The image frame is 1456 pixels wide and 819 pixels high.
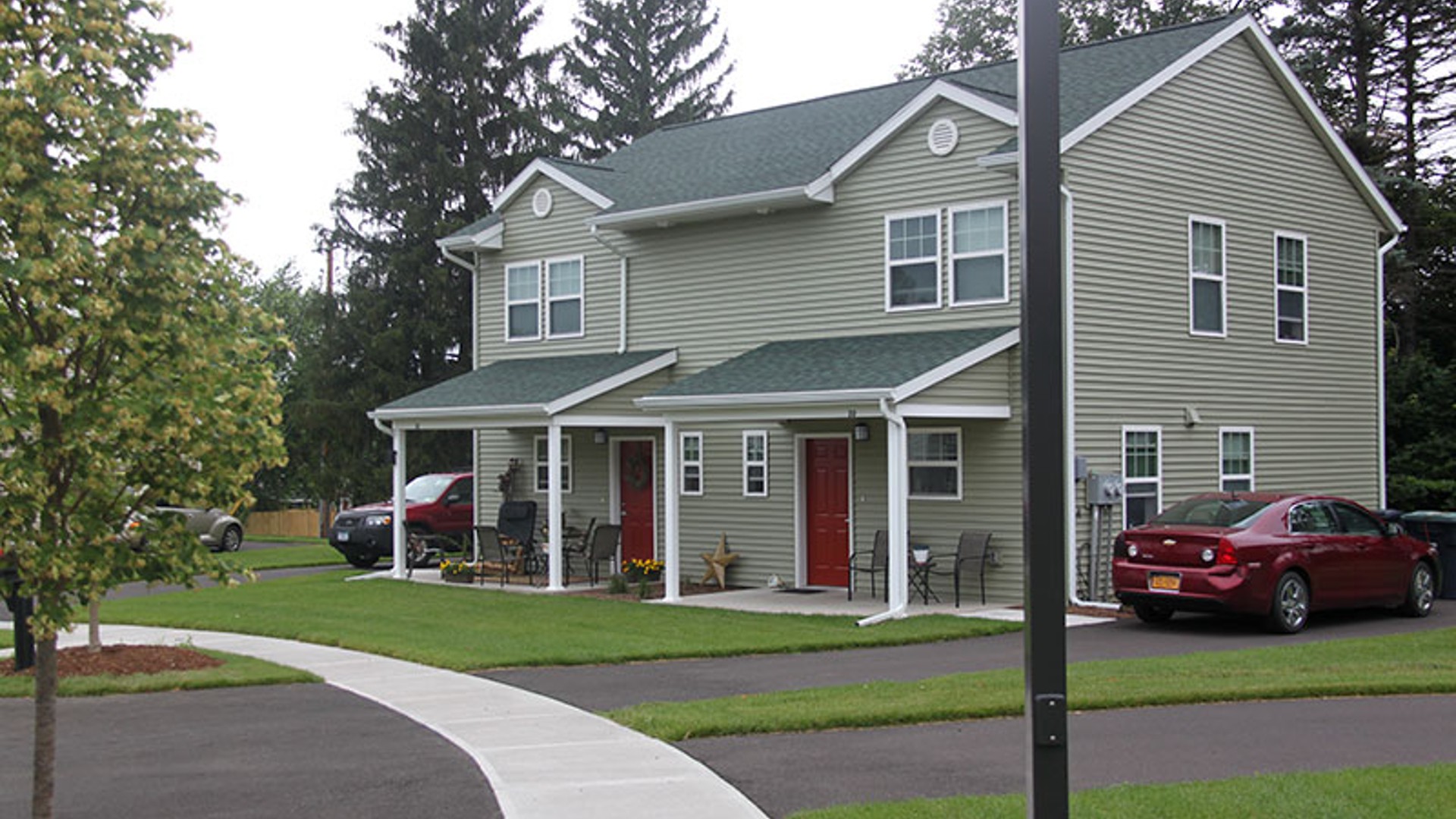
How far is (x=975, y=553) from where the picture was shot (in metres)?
18.5

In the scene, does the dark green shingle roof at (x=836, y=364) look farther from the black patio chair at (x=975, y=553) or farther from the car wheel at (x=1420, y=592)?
the car wheel at (x=1420, y=592)

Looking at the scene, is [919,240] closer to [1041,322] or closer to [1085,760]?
[1085,760]

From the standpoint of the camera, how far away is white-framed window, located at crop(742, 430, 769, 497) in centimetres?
2138

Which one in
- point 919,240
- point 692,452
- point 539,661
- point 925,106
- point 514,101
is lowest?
point 539,661

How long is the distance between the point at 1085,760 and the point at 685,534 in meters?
13.8

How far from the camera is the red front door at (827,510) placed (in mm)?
20531

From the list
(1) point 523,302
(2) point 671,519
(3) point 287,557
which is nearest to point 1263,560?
(2) point 671,519

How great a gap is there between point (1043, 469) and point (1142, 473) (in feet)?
47.2

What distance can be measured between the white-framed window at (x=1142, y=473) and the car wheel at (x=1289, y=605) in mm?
3314

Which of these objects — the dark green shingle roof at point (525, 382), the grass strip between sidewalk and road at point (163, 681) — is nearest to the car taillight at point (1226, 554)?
the grass strip between sidewalk and road at point (163, 681)

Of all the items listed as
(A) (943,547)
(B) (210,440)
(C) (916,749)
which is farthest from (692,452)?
(B) (210,440)

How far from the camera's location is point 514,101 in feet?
142

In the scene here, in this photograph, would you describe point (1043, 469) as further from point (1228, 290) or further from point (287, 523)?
point (287, 523)

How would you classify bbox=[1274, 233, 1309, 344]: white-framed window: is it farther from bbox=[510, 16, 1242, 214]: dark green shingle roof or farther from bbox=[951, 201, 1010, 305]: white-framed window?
bbox=[951, 201, 1010, 305]: white-framed window
